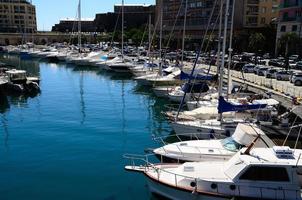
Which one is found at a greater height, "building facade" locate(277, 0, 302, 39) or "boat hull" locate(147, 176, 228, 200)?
"building facade" locate(277, 0, 302, 39)

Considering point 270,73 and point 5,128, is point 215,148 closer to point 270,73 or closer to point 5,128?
point 5,128

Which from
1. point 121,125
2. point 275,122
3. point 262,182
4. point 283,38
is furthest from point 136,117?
point 283,38

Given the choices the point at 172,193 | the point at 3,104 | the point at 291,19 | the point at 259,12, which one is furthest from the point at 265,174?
the point at 259,12

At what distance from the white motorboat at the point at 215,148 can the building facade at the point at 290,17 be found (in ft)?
224

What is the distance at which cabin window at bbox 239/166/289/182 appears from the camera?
1723 cm

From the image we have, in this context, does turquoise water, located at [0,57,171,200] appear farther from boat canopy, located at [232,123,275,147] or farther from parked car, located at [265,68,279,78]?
parked car, located at [265,68,279,78]

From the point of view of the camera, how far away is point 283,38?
8475cm

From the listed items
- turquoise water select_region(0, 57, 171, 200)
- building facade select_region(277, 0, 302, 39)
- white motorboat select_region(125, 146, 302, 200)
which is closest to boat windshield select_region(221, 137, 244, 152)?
white motorboat select_region(125, 146, 302, 200)

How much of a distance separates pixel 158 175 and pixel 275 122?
1436 cm

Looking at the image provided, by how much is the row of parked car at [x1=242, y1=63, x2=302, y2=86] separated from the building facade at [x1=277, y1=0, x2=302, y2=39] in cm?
2617

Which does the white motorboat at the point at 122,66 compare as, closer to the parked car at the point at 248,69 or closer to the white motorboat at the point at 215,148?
the parked car at the point at 248,69

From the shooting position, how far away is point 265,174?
57.0ft

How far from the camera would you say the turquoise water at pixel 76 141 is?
23.1 meters

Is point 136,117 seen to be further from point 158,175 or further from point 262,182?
point 262,182
